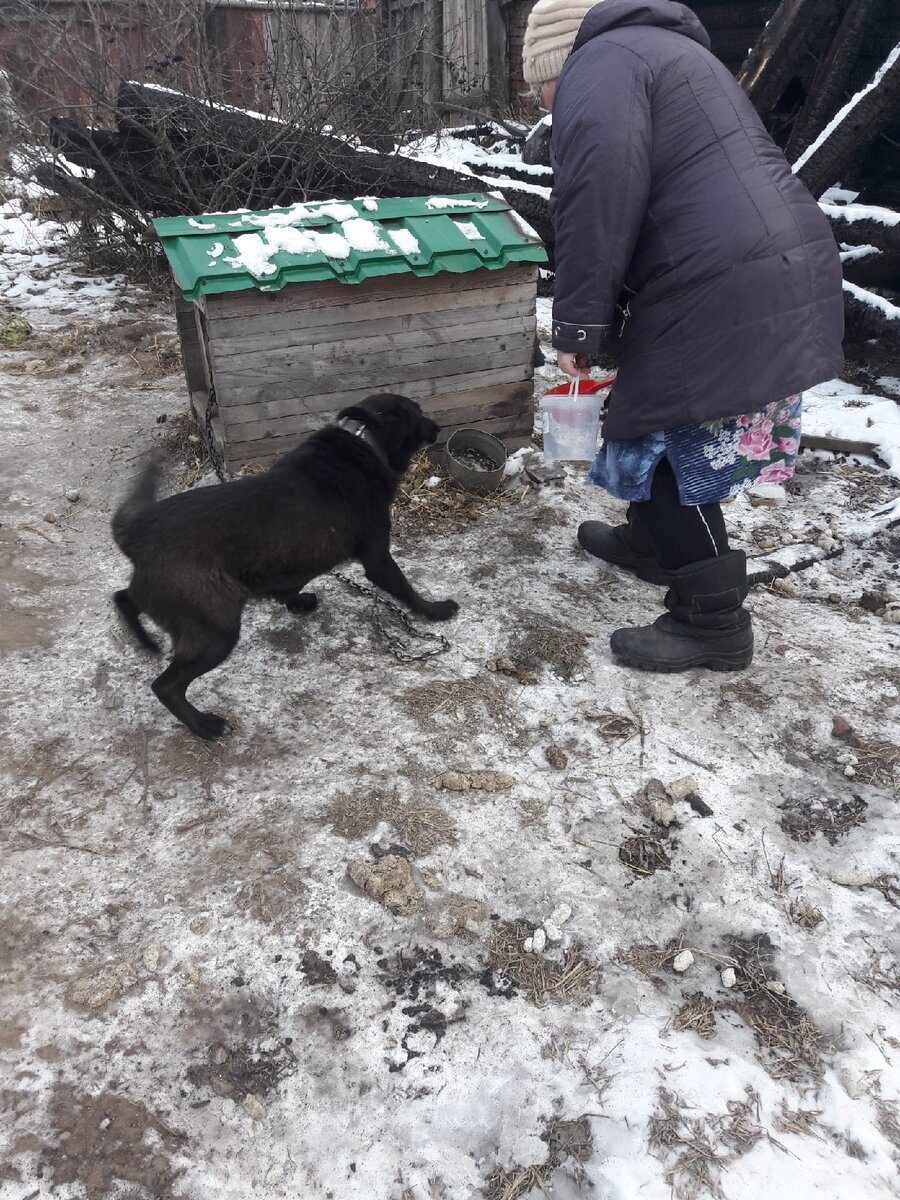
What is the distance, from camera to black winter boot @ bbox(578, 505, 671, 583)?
12.5 feet

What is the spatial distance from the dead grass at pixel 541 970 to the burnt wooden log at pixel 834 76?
21.6ft

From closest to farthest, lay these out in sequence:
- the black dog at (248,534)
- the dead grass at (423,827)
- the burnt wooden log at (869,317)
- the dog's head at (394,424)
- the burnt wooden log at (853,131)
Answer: the dead grass at (423,827)
the black dog at (248,534)
the dog's head at (394,424)
the burnt wooden log at (869,317)
the burnt wooden log at (853,131)

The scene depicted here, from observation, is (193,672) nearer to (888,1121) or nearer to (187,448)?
(888,1121)

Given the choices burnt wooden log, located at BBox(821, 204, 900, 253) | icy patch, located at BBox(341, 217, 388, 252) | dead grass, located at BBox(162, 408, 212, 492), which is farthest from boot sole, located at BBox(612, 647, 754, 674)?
burnt wooden log, located at BBox(821, 204, 900, 253)

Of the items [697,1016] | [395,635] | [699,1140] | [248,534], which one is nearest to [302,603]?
[395,635]

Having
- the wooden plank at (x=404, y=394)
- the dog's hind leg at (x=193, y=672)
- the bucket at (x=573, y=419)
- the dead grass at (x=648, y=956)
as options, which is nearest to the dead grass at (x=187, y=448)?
the wooden plank at (x=404, y=394)

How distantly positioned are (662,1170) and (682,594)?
6.20 ft

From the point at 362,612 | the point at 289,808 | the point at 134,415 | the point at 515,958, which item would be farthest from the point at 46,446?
the point at 515,958

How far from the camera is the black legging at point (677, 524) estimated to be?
9.53 ft

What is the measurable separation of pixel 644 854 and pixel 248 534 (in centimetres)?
162

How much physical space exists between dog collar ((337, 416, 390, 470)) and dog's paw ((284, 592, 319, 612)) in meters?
0.77

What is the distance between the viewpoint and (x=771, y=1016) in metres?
2.02

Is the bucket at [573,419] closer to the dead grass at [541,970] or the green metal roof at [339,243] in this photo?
the green metal roof at [339,243]

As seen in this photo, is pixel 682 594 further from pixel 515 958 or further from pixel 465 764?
pixel 515 958
